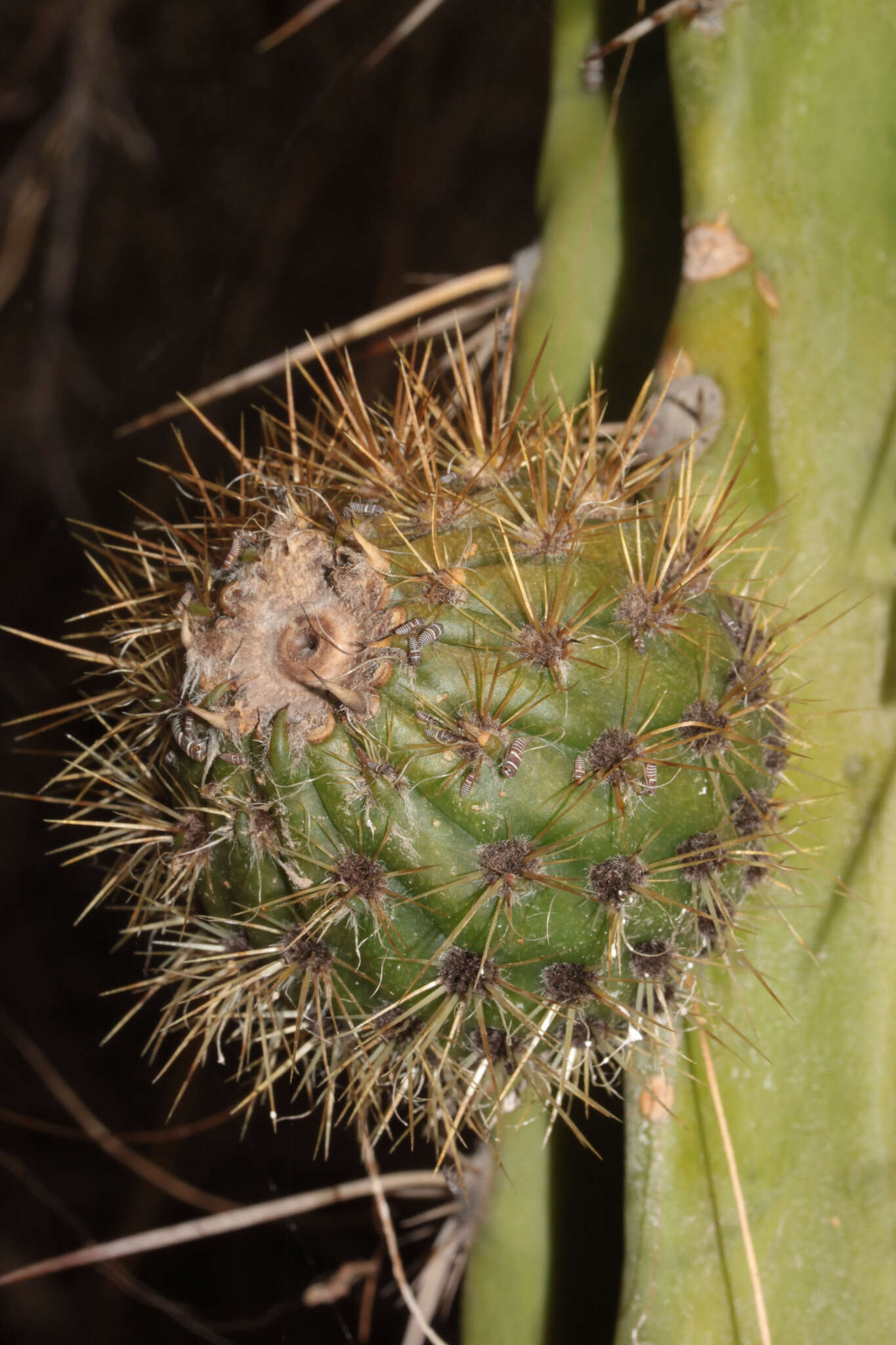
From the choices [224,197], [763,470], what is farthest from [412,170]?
[763,470]

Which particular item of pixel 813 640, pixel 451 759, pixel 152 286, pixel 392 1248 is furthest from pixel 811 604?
pixel 152 286

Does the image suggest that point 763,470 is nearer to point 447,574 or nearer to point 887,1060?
point 447,574

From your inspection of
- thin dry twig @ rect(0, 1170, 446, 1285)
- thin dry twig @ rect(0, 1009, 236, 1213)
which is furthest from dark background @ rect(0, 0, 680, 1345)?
thin dry twig @ rect(0, 1170, 446, 1285)

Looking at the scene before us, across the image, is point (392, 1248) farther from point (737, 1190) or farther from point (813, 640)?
point (813, 640)

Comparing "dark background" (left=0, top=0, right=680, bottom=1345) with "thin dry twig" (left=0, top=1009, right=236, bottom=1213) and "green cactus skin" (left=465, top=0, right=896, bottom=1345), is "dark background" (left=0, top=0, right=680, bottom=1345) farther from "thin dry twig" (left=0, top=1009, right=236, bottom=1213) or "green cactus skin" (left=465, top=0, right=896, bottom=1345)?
"green cactus skin" (left=465, top=0, right=896, bottom=1345)

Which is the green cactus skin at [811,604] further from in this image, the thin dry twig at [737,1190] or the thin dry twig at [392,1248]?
the thin dry twig at [392,1248]

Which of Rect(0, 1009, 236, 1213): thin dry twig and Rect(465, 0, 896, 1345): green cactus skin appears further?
Rect(0, 1009, 236, 1213): thin dry twig
